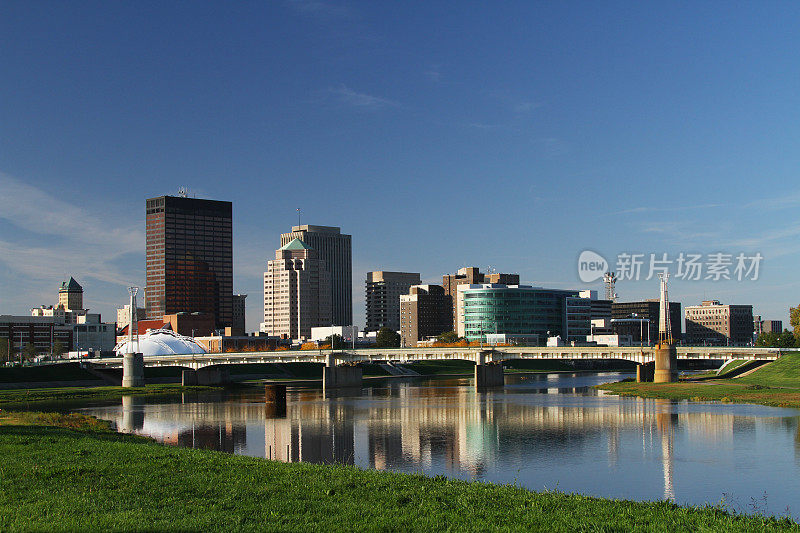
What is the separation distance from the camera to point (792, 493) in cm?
3581

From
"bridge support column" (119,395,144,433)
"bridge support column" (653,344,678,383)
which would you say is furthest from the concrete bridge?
"bridge support column" (119,395,144,433)

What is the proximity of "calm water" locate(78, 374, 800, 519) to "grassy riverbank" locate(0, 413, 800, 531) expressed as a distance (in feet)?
34.5

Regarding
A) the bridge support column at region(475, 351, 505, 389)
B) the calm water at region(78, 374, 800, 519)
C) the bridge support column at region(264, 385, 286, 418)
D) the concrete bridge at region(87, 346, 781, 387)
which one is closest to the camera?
the calm water at region(78, 374, 800, 519)

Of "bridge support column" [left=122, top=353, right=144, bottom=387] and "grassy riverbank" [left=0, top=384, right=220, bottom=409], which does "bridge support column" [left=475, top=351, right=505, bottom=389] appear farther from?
"bridge support column" [left=122, top=353, right=144, bottom=387]

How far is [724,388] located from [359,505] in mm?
91041

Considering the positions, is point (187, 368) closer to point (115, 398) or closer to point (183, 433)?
point (115, 398)

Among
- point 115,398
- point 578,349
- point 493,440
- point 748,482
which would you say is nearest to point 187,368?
point 115,398

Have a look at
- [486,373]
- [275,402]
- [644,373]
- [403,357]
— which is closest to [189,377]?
[403,357]

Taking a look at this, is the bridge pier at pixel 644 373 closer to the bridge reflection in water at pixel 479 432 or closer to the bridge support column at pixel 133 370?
the bridge reflection in water at pixel 479 432

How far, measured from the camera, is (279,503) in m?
23.6

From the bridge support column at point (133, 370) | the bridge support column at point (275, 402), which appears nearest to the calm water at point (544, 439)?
the bridge support column at point (275, 402)

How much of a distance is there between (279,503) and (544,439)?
38101 mm

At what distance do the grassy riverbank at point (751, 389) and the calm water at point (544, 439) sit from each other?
17.7ft

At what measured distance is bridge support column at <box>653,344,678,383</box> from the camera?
122938 mm
